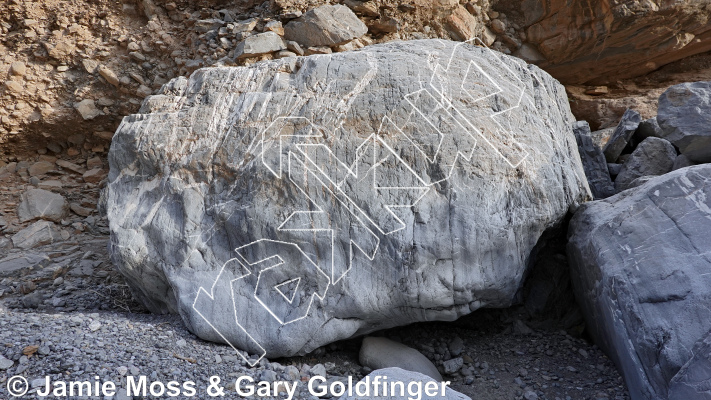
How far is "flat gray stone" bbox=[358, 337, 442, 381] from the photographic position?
128 inches

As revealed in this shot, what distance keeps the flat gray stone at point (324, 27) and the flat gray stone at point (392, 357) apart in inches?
124

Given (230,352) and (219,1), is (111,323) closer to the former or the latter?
(230,352)

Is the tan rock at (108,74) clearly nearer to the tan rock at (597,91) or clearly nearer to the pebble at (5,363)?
the pebble at (5,363)

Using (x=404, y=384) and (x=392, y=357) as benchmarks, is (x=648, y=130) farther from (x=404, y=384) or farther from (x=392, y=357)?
(x=404, y=384)

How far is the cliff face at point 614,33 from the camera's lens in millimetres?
5949

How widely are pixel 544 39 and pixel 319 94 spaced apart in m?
4.02

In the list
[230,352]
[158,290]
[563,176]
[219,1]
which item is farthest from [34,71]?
[563,176]

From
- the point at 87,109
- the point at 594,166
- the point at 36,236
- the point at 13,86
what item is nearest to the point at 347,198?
the point at 594,166

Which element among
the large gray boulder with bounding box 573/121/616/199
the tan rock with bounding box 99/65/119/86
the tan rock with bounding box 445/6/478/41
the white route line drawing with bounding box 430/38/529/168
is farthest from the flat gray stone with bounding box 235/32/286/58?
the large gray boulder with bounding box 573/121/616/199

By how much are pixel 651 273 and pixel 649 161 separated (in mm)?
1878

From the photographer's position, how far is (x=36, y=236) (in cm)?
512

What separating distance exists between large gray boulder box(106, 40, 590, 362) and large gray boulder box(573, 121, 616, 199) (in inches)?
27.9

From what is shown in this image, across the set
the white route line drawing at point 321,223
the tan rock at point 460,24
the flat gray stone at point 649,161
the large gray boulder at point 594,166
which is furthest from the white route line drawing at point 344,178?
the tan rock at point 460,24

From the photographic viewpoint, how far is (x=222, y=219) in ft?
11.0
